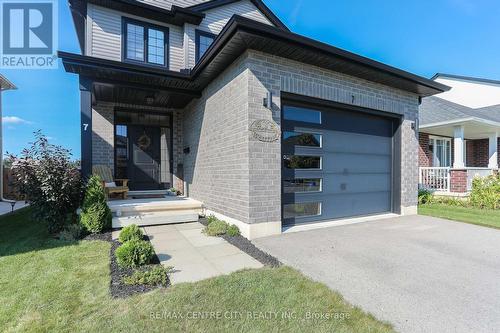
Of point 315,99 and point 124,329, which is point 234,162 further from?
point 124,329

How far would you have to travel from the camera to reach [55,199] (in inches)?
197

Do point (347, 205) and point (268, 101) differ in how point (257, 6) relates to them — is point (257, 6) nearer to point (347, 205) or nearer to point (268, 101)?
point (268, 101)

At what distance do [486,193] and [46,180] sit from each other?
1233 cm

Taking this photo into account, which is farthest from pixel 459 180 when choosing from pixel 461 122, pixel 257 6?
pixel 257 6

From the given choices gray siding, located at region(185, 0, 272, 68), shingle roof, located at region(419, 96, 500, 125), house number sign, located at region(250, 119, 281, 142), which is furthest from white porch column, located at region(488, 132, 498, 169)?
house number sign, located at region(250, 119, 281, 142)

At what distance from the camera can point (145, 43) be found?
870 centimetres

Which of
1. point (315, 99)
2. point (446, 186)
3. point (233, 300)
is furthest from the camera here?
point (446, 186)

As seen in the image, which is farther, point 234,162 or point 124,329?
point 234,162

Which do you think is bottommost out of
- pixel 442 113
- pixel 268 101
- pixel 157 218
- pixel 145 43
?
pixel 157 218

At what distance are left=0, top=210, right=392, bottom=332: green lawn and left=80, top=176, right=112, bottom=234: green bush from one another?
55.8 inches

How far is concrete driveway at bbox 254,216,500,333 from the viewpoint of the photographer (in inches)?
96.3

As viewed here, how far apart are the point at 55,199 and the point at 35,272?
2.11 meters

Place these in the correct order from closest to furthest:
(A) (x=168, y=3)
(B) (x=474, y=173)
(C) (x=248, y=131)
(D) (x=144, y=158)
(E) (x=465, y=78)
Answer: (C) (x=248, y=131) < (D) (x=144, y=158) < (A) (x=168, y=3) < (B) (x=474, y=173) < (E) (x=465, y=78)

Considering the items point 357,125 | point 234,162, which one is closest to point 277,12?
point 357,125
